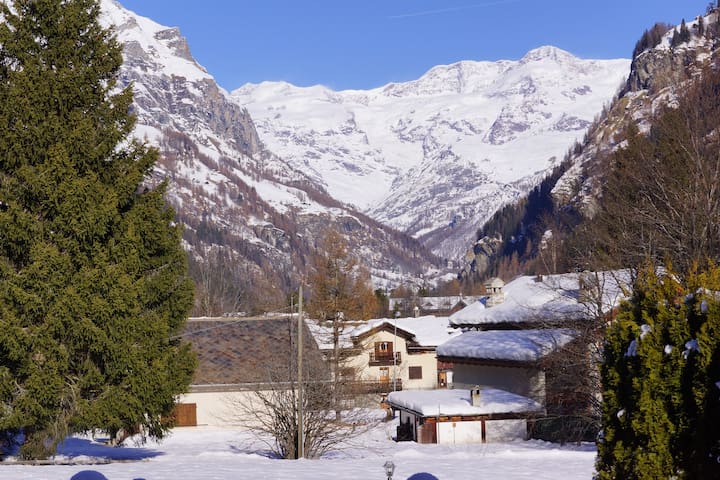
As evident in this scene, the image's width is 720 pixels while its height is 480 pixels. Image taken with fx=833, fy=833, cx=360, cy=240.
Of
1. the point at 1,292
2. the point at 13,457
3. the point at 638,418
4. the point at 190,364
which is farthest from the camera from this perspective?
the point at 190,364

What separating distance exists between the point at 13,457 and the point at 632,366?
14.7 metres

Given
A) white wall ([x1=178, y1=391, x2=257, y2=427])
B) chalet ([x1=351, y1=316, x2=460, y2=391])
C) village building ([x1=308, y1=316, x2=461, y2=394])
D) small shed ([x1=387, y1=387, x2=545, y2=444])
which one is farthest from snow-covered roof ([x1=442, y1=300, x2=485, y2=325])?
chalet ([x1=351, y1=316, x2=460, y2=391])

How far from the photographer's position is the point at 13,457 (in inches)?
742

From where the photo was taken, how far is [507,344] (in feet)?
124

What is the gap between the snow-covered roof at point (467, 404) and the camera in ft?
111

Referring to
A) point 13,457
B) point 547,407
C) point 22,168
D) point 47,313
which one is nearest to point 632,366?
point 47,313

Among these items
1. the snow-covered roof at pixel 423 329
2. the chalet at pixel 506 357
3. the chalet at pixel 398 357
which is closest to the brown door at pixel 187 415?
the chalet at pixel 506 357

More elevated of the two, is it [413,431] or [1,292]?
[1,292]

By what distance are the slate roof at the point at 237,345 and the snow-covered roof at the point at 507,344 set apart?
7.23m

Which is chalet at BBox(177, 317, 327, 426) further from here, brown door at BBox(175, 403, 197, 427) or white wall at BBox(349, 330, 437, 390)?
white wall at BBox(349, 330, 437, 390)

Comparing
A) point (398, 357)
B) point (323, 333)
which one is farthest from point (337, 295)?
point (398, 357)

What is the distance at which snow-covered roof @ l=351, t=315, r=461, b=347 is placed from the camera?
65.8 m

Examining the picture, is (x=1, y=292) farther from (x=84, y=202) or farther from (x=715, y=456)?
(x=715, y=456)

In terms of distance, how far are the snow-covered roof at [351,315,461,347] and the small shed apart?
28309 mm
